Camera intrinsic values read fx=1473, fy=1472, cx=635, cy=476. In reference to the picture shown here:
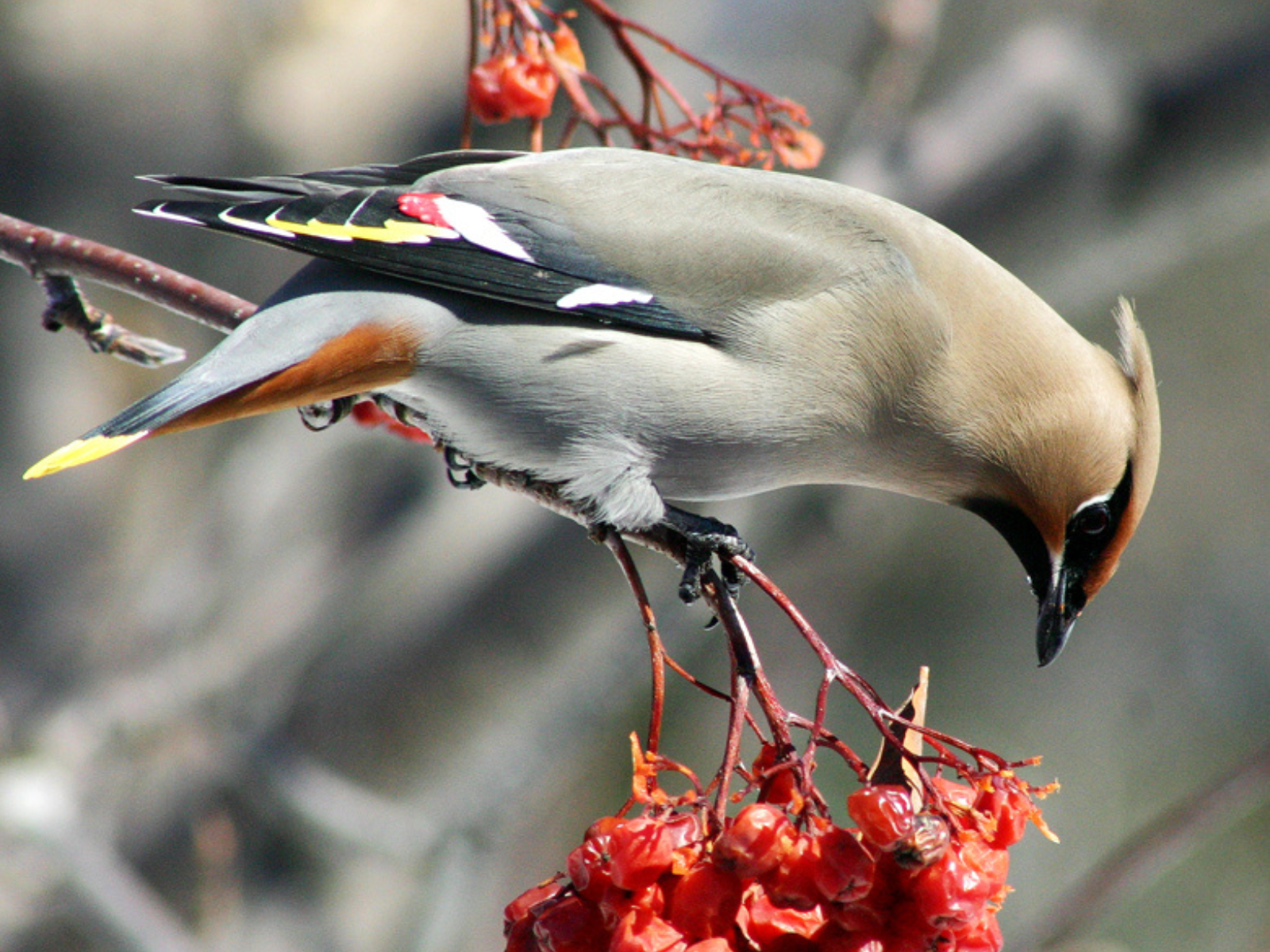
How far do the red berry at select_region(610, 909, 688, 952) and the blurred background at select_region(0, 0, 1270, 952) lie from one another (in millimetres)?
2155

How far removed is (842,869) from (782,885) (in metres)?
0.06

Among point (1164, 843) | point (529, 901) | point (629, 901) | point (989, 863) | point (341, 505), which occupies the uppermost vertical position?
point (989, 863)

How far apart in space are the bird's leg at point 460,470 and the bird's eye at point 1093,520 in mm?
939

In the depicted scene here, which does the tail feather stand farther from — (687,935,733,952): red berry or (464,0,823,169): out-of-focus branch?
(687,935,733,952): red berry

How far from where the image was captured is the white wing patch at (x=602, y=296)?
7.06 ft

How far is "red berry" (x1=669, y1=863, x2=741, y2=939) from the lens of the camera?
148 cm

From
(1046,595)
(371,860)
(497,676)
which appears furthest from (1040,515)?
(371,860)

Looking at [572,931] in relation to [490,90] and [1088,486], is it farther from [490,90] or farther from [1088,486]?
[490,90]

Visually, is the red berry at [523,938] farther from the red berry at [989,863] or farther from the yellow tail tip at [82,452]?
the yellow tail tip at [82,452]

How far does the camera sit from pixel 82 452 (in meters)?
1.77

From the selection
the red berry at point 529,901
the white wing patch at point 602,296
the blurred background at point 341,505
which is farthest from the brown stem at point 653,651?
the blurred background at point 341,505

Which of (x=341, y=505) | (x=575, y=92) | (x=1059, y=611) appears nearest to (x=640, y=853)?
(x=1059, y=611)

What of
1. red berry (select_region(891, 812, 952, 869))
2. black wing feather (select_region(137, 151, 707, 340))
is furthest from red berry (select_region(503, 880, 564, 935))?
black wing feather (select_region(137, 151, 707, 340))

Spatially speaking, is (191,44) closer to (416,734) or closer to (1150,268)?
(416,734)
